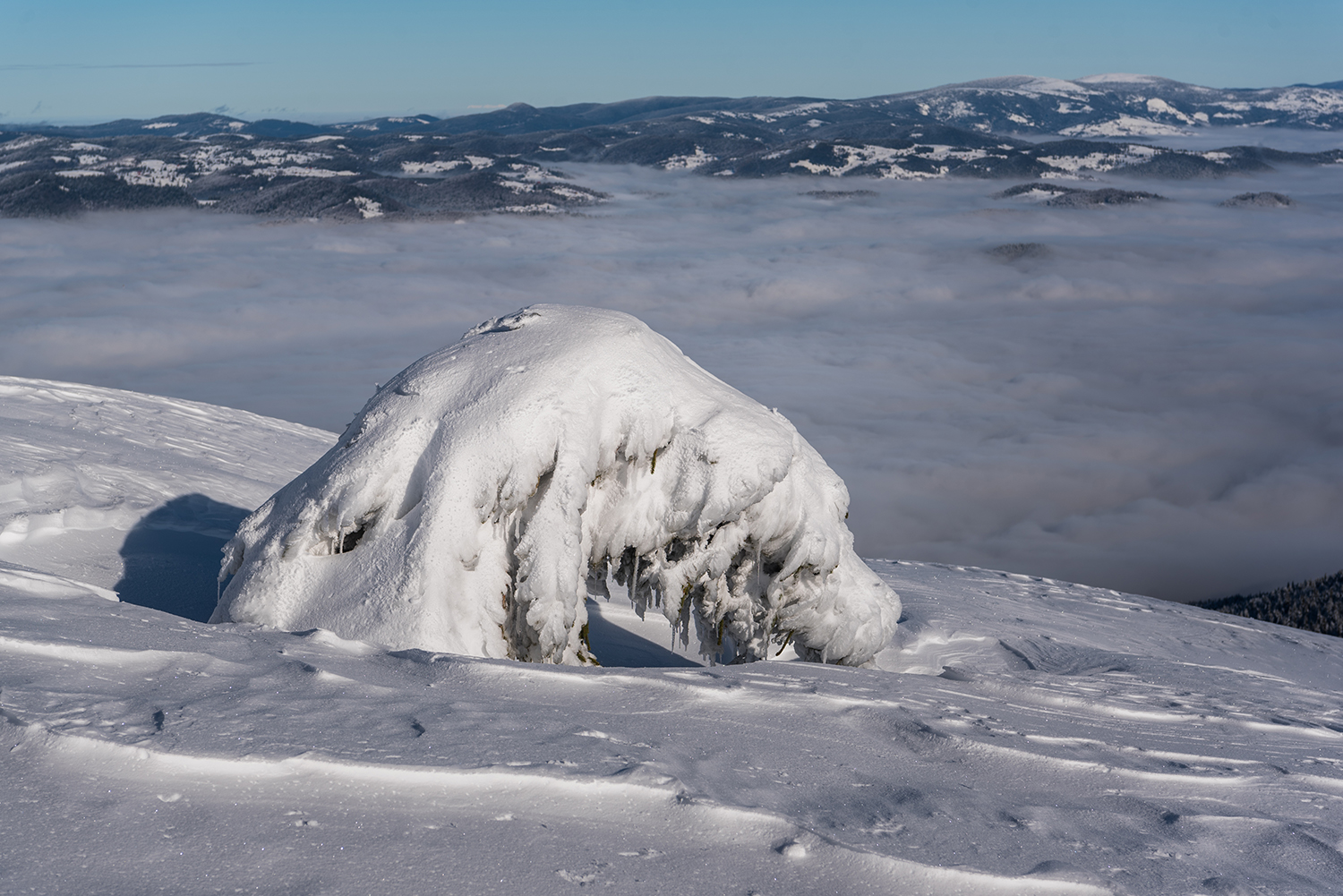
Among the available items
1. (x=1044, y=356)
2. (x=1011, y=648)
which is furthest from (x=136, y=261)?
(x=1011, y=648)

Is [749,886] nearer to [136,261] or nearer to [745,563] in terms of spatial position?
[745,563]

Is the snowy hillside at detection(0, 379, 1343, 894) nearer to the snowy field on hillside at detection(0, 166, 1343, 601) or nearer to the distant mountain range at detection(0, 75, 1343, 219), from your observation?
the snowy field on hillside at detection(0, 166, 1343, 601)

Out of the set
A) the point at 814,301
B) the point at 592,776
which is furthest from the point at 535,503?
the point at 814,301

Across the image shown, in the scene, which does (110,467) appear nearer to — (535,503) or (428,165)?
(535,503)

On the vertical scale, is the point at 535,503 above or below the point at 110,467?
above

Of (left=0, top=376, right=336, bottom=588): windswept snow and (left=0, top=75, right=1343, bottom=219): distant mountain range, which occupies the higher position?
(left=0, top=75, right=1343, bottom=219): distant mountain range

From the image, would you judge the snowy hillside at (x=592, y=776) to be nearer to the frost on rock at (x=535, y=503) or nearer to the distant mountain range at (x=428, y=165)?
the frost on rock at (x=535, y=503)

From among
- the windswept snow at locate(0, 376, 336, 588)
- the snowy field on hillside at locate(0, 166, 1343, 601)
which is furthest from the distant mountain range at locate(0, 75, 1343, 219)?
the windswept snow at locate(0, 376, 336, 588)
